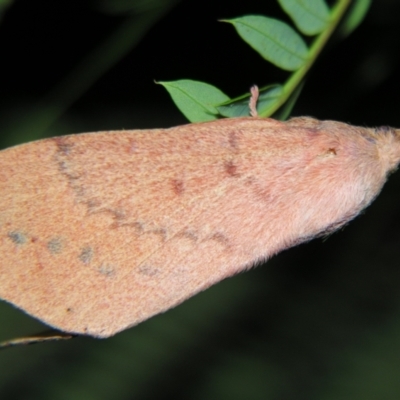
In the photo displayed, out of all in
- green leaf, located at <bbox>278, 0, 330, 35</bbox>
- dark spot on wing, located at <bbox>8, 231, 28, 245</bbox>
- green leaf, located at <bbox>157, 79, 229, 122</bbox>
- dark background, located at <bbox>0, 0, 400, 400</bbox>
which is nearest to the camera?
dark spot on wing, located at <bbox>8, 231, 28, 245</bbox>

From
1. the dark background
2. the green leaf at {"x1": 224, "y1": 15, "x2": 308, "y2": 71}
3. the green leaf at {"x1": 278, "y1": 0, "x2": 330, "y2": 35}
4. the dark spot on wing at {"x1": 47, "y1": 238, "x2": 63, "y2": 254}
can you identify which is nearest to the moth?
the dark spot on wing at {"x1": 47, "y1": 238, "x2": 63, "y2": 254}

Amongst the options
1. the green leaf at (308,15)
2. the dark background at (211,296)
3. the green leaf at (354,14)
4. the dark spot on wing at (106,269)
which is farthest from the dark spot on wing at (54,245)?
the dark background at (211,296)

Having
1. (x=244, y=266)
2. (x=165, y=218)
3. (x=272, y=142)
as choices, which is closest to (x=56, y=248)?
(x=165, y=218)

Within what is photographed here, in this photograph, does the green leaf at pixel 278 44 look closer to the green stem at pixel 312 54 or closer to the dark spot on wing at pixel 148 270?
the green stem at pixel 312 54

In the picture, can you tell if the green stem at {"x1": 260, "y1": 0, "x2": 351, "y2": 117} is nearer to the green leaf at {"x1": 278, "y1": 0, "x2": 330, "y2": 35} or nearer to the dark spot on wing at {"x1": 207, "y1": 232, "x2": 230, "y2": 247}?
the green leaf at {"x1": 278, "y1": 0, "x2": 330, "y2": 35}

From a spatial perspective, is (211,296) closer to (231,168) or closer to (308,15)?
(231,168)
